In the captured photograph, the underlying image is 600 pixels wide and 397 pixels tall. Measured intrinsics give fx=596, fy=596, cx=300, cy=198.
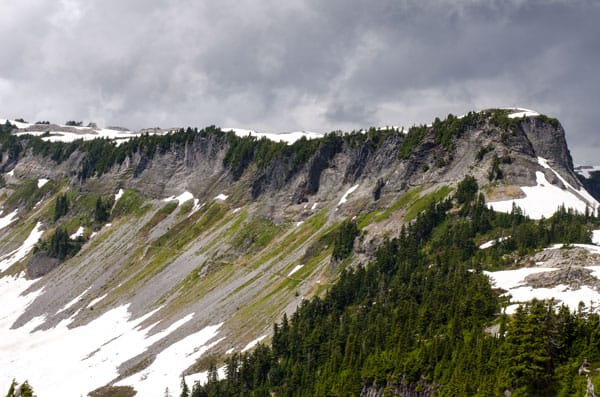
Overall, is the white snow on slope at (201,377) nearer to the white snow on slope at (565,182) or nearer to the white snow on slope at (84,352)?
the white snow on slope at (84,352)

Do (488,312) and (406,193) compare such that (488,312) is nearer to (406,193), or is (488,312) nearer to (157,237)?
(406,193)

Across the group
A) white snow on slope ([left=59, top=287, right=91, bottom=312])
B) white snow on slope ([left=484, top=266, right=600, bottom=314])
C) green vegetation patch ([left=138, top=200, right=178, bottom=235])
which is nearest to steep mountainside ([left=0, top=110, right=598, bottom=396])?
white snow on slope ([left=59, top=287, right=91, bottom=312])

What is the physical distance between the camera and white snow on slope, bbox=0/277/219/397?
352ft

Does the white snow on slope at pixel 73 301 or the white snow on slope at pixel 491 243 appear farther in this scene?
the white snow on slope at pixel 73 301

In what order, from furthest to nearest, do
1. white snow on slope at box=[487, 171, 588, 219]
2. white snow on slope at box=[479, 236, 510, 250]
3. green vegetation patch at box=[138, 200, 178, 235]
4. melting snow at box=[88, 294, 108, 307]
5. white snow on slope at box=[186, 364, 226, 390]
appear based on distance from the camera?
1. green vegetation patch at box=[138, 200, 178, 235]
2. melting snow at box=[88, 294, 108, 307]
3. white snow on slope at box=[487, 171, 588, 219]
4. white snow on slope at box=[186, 364, 226, 390]
5. white snow on slope at box=[479, 236, 510, 250]

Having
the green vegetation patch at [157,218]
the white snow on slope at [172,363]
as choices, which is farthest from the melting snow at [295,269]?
the green vegetation patch at [157,218]

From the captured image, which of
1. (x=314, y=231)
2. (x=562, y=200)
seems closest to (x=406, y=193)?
(x=314, y=231)

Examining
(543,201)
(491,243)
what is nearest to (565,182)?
(543,201)

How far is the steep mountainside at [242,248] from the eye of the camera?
375ft

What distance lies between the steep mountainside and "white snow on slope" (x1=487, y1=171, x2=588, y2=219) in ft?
1.54

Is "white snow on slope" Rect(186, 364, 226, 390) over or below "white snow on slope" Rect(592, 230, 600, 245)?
below

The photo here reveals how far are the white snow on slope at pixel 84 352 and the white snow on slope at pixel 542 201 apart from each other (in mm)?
60911

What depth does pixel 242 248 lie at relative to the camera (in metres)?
156

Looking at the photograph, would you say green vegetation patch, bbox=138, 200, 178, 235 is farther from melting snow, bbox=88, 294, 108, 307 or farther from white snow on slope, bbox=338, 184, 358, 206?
white snow on slope, bbox=338, 184, 358, 206
